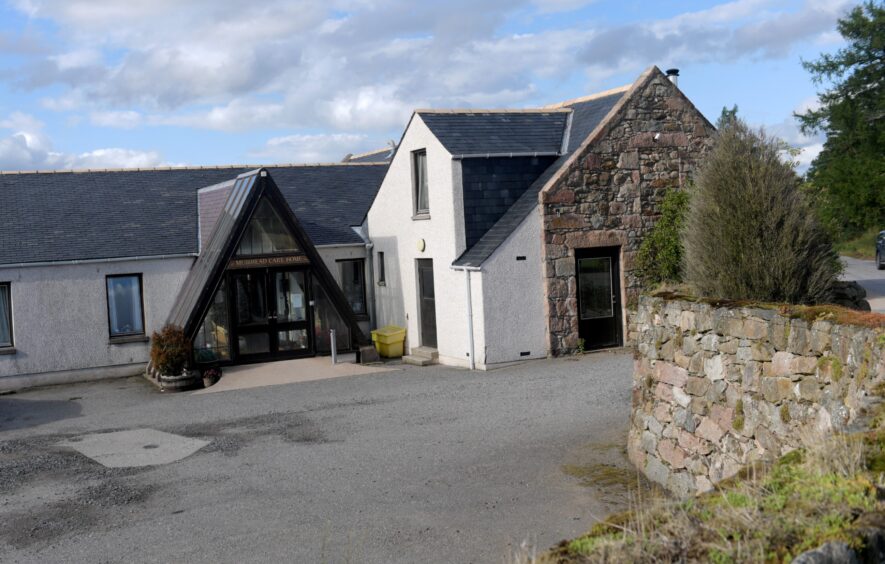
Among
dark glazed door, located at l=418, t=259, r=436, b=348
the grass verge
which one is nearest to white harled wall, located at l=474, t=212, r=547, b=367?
dark glazed door, located at l=418, t=259, r=436, b=348

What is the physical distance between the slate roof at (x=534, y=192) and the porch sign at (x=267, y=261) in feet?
13.3

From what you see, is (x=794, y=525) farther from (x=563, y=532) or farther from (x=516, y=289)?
(x=516, y=289)

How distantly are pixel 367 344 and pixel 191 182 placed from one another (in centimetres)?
828

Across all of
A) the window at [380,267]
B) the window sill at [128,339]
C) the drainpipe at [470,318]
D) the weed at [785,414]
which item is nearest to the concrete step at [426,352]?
the drainpipe at [470,318]

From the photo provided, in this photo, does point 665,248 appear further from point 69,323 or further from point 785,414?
point 69,323

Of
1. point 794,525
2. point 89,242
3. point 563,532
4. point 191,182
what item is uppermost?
point 191,182

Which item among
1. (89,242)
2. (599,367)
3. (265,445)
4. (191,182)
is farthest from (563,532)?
(191,182)

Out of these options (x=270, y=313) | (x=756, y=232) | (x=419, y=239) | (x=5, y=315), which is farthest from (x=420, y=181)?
(x=756, y=232)

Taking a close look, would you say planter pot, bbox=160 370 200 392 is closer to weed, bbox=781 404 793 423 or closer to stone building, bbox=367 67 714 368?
stone building, bbox=367 67 714 368

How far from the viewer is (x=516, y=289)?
18.9 meters

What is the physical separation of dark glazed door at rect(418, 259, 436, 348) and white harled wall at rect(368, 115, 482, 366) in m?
0.14

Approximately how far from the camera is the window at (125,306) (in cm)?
2162

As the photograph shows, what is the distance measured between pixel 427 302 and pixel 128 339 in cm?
734

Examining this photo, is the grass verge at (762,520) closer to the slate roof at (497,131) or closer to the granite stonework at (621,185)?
the granite stonework at (621,185)
